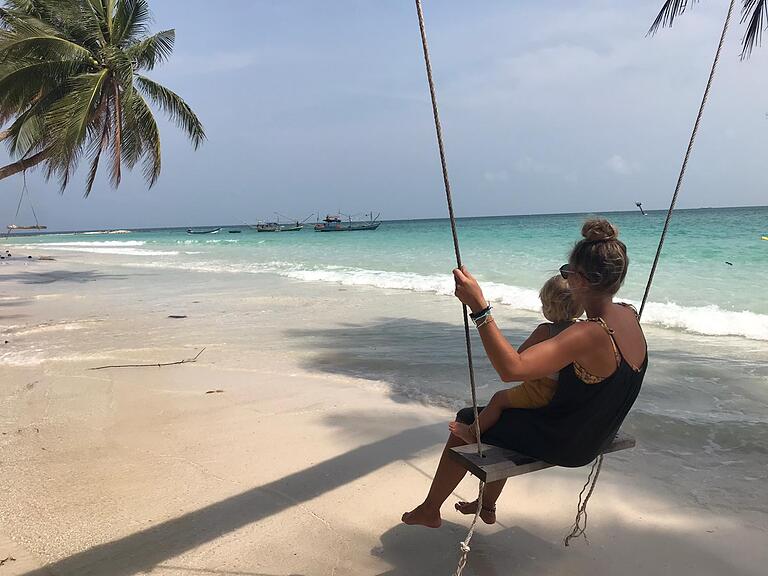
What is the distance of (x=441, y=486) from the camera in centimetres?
239

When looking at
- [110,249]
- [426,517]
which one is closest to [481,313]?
[426,517]

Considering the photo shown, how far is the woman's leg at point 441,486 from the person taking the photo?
7.72 ft

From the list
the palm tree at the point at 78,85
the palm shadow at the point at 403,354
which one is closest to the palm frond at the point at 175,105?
the palm tree at the point at 78,85

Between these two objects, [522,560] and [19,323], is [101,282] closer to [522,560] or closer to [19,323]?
[19,323]

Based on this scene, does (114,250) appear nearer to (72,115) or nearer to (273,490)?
(72,115)

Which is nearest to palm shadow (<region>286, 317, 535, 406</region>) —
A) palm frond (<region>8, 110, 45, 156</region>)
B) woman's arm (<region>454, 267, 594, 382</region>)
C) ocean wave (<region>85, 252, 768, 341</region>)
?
ocean wave (<region>85, 252, 768, 341</region>)

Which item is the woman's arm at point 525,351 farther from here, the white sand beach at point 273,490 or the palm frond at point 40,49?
the palm frond at point 40,49

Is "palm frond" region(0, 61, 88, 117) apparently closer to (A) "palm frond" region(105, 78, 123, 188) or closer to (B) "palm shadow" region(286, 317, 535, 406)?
(A) "palm frond" region(105, 78, 123, 188)

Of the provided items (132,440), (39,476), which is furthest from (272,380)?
(39,476)

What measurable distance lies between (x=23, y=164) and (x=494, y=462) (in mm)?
15304

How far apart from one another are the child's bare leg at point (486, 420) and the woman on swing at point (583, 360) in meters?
0.10

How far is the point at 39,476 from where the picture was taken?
318cm

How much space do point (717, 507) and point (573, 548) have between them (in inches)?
37.1

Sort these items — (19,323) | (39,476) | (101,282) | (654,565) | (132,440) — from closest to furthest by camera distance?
(654,565)
(39,476)
(132,440)
(19,323)
(101,282)
